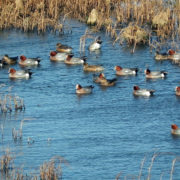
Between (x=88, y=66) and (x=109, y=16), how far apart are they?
8994 mm

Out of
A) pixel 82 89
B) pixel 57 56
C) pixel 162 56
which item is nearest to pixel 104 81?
pixel 82 89

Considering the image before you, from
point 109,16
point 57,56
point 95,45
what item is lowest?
point 57,56

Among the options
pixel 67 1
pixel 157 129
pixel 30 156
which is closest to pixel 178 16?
pixel 67 1

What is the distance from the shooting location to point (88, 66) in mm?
32656

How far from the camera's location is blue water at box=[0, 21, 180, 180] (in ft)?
72.1

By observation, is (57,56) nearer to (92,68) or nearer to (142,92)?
(92,68)

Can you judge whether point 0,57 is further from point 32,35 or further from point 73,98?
point 73,98

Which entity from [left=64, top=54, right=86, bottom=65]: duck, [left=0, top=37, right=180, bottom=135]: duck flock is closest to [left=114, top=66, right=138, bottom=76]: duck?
[left=0, top=37, right=180, bottom=135]: duck flock

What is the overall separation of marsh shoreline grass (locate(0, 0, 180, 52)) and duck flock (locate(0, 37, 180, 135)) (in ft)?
7.07

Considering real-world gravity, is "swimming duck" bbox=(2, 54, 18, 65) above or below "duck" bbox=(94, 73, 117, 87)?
below

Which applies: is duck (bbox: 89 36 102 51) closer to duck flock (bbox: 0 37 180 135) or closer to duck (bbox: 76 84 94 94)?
duck flock (bbox: 0 37 180 135)

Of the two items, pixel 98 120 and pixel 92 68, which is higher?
pixel 92 68

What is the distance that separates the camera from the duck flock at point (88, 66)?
29.2 meters

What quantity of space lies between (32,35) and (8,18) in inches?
74.4
